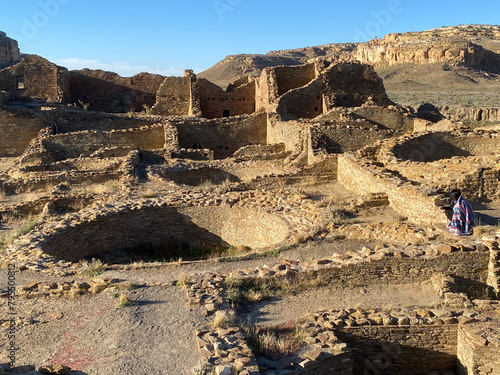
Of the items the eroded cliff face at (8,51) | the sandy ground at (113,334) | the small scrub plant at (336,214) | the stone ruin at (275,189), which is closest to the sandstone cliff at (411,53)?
the eroded cliff face at (8,51)

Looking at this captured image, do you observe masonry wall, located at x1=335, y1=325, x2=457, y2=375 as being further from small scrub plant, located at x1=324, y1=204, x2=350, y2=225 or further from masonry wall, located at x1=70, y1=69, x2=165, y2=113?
masonry wall, located at x1=70, y1=69, x2=165, y2=113

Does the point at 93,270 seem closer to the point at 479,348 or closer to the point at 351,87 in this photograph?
the point at 479,348

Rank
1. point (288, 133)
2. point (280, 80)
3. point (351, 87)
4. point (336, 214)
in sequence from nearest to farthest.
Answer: point (336, 214)
point (288, 133)
point (351, 87)
point (280, 80)

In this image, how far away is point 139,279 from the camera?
7.29m

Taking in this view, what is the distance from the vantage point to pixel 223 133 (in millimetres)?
19422

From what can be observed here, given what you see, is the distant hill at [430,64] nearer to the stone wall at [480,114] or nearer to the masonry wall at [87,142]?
the stone wall at [480,114]

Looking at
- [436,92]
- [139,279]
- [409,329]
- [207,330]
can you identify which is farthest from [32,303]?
[436,92]

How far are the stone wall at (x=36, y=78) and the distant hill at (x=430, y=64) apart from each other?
16003 mm

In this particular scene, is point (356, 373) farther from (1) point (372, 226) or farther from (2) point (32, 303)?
(2) point (32, 303)

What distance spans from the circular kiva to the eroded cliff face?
→ 148ft

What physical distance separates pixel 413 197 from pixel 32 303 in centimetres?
641

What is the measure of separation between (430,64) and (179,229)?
2230 inches

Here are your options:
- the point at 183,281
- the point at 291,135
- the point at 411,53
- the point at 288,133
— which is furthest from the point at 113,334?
the point at 411,53

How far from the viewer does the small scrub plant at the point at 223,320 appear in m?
5.75
